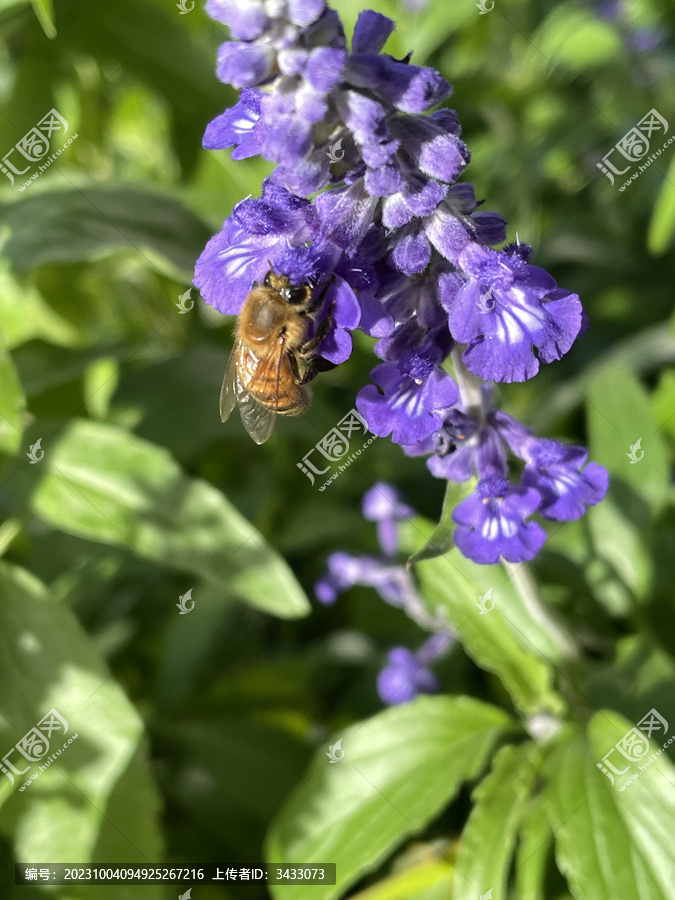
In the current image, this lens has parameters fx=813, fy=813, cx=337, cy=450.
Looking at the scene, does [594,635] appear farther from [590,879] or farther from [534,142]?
[534,142]

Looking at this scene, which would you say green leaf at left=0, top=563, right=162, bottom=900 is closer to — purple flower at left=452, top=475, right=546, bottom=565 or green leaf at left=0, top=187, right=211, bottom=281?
green leaf at left=0, top=187, right=211, bottom=281

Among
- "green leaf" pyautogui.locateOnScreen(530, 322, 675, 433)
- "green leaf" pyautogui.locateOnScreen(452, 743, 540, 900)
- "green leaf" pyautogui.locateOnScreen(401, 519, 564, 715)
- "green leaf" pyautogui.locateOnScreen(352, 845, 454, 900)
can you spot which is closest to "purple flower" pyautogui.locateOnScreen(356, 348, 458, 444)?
"green leaf" pyautogui.locateOnScreen(401, 519, 564, 715)

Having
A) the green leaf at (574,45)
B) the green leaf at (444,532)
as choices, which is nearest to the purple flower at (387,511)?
the green leaf at (444,532)

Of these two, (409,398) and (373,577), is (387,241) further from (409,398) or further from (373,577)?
(373,577)

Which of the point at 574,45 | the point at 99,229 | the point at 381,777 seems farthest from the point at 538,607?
the point at 574,45

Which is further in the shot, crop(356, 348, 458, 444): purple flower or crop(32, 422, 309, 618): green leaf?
crop(32, 422, 309, 618): green leaf

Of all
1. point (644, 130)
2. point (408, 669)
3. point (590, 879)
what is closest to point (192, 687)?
point (408, 669)
